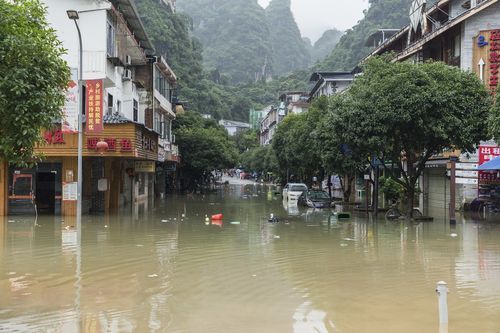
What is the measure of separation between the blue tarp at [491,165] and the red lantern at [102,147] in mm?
16385

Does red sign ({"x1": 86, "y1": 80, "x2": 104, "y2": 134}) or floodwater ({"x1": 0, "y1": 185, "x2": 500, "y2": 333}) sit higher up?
red sign ({"x1": 86, "y1": 80, "x2": 104, "y2": 134})

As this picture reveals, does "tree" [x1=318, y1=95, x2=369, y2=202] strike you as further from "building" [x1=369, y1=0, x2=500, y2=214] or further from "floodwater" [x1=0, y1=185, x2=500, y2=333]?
"floodwater" [x1=0, y1=185, x2=500, y2=333]

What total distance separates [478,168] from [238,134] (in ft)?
342

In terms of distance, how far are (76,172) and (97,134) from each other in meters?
2.54

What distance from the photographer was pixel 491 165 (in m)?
24.4

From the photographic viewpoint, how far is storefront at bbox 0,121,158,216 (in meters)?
24.3

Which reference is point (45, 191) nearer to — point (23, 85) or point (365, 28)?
point (23, 85)

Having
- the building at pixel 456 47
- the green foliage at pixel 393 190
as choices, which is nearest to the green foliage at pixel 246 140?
the building at pixel 456 47

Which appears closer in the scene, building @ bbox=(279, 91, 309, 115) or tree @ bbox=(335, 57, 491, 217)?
tree @ bbox=(335, 57, 491, 217)

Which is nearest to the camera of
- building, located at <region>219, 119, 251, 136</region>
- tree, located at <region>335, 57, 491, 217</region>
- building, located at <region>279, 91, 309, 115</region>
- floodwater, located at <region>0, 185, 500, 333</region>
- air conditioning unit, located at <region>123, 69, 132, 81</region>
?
floodwater, located at <region>0, 185, 500, 333</region>

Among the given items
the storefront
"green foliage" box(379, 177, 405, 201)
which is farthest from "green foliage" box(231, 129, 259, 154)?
the storefront

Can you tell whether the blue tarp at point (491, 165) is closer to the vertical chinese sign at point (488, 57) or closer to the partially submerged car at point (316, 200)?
the vertical chinese sign at point (488, 57)

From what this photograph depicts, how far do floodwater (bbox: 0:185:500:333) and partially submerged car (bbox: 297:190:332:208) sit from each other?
44.0 feet

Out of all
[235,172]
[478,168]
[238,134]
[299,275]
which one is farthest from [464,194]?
[235,172]
